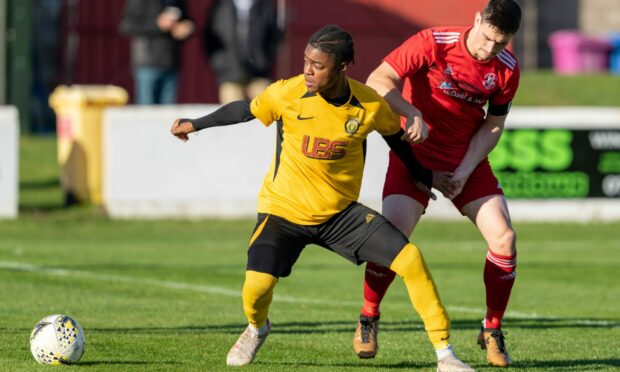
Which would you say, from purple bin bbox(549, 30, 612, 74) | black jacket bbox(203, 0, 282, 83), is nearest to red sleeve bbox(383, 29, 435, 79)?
black jacket bbox(203, 0, 282, 83)

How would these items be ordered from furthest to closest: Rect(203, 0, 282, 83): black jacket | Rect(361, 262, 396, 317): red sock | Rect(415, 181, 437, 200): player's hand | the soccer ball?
1. Rect(203, 0, 282, 83): black jacket
2. Rect(361, 262, 396, 317): red sock
3. Rect(415, 181, 437, 200): player's hand
4. the soccer ball

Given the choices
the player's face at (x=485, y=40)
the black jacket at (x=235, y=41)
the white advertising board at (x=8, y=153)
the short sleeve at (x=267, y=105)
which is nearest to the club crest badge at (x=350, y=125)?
the short sleeve at (x=267, y=105)

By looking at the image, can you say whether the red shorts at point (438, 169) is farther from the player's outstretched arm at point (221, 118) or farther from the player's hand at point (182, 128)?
the player's hand at point (182, 128)

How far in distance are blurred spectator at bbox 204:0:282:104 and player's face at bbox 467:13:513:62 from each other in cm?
1258

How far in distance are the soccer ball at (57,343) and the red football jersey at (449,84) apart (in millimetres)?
2410

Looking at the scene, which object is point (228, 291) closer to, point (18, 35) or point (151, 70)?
point (151, 70)

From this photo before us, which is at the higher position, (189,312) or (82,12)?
(189,312)

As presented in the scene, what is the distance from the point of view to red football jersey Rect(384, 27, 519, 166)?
8.48 metres

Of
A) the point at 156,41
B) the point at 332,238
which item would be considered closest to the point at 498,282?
the point at 332,238

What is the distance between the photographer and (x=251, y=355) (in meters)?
8.04

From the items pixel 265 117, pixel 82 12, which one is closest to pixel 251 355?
pixel 265 117

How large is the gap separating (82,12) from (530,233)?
12.3 metres

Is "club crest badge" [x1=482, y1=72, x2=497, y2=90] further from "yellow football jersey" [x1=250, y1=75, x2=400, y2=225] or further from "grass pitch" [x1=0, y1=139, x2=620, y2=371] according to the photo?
"grass pitch" [x1=0, y1=139, x2=620, y2=371]

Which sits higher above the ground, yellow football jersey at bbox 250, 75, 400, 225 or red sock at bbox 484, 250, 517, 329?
yellow football jersey at bbox 250, 75, 400, 225
